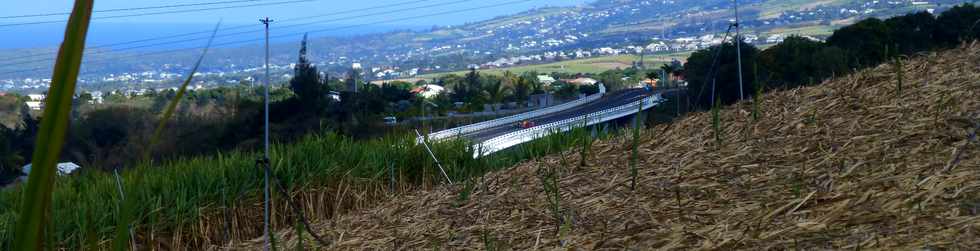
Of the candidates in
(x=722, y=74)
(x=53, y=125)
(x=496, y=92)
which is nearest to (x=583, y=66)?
(x=496, y=92)

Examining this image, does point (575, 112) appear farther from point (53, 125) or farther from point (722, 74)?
point (53, 125)

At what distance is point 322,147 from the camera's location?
946cm

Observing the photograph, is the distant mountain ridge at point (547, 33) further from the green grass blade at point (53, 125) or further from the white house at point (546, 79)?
the green grass blade at point (53, 125)

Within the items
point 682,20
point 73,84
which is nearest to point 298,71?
point 682,20

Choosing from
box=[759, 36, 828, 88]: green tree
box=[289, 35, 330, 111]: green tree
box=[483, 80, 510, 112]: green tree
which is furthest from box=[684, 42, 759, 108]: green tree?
box=[483, 80, 510, 112]: green tree

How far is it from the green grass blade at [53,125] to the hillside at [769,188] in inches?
86.0

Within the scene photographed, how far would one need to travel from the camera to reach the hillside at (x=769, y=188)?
2.82 metres

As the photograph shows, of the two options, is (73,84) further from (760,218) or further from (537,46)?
(537,46)

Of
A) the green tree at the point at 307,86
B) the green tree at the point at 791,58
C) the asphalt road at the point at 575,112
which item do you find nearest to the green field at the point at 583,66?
the asphalt road at the point at 575,112

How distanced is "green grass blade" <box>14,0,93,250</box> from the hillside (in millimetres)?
2184

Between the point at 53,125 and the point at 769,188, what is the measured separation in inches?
115

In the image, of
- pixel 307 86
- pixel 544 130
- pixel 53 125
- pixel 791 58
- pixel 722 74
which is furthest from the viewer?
pixel 307 86

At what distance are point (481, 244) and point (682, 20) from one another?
32.7 meters

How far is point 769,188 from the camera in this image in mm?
3412
